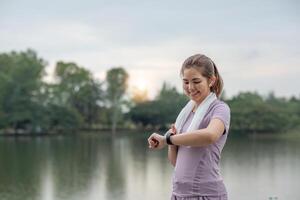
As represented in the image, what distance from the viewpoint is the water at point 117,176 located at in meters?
10.4

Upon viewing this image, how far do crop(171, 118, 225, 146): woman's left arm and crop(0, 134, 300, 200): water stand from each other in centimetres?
752

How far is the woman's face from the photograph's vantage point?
1261 millimetres

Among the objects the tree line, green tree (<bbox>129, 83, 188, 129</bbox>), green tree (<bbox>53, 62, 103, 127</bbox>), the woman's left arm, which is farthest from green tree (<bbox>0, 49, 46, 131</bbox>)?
the woman's left arm

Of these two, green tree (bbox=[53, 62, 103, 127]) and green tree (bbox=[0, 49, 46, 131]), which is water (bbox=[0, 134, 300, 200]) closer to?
green tree (bbox=[0, 49, 46, 131])

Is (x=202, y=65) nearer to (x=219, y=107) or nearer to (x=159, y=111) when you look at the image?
(x=219, y=107)

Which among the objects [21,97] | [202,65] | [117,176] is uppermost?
[21,97]

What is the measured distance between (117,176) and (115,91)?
24.5m

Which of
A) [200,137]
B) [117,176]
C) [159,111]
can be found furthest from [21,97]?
[200,137]

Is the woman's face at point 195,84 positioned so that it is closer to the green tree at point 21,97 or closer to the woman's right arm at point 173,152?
the woman's right arm at point 173,152

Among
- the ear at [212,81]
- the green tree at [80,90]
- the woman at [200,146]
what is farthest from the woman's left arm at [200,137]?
the green tree at [80,90]

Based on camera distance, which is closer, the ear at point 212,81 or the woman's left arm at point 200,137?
the woman's left arm at point 200,137

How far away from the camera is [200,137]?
1167 mm

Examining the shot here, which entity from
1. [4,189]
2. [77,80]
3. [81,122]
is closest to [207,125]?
[4,189]

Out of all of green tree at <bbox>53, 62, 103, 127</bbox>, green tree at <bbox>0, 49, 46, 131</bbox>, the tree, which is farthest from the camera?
the tree
